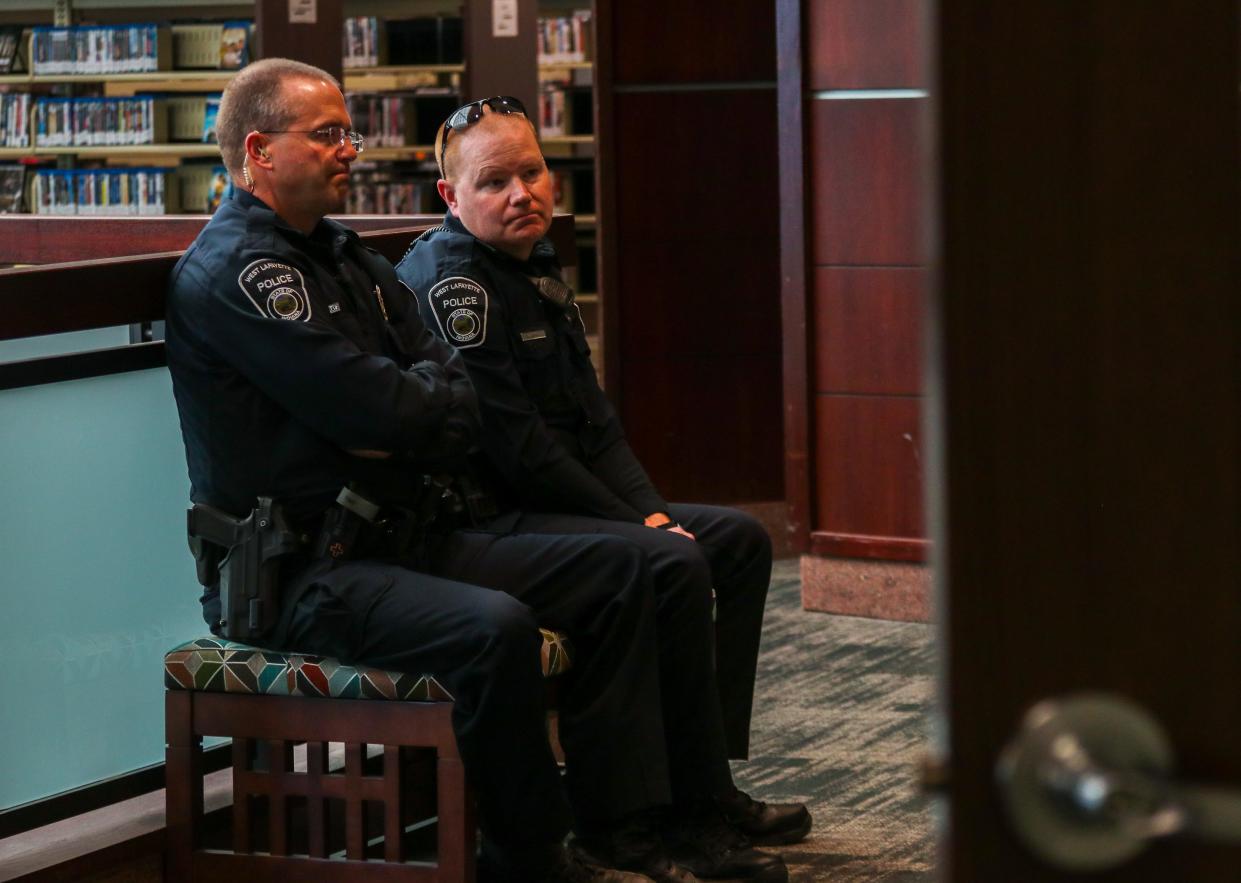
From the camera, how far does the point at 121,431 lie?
2.47m

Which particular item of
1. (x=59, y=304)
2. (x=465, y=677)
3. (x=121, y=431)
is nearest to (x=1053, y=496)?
(x=465, y=677)

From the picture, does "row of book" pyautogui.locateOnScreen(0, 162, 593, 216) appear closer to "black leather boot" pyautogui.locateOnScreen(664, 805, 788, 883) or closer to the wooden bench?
"black leather boot" pyautogui.locateOnScreen(664, 805, 788, 883)

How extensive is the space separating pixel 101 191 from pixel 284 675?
281 inches

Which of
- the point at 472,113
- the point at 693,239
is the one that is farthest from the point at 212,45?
the point at 472,113

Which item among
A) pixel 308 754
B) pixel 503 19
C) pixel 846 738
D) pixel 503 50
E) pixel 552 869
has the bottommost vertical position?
pixel 846 738

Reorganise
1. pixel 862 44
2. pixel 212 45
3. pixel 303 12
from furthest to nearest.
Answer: pixel 212 45, pixel 303 12, pixel 862 44

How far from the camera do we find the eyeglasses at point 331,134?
2.41m

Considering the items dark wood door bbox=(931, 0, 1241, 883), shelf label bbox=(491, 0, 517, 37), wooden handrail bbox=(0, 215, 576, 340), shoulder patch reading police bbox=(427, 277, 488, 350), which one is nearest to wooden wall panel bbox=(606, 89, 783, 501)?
shelf label bbox=(491, 0, 517, 37)

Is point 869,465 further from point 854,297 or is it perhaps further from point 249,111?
point 249,111

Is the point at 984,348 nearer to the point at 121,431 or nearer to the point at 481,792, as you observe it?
the point at 481,792

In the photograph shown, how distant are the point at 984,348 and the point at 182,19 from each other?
9.08m

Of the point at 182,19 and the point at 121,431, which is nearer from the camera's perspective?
the point at 121,431

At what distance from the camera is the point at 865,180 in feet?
13.7

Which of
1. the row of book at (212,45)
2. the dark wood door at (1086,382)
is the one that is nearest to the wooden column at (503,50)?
the row of book at (212,45)
